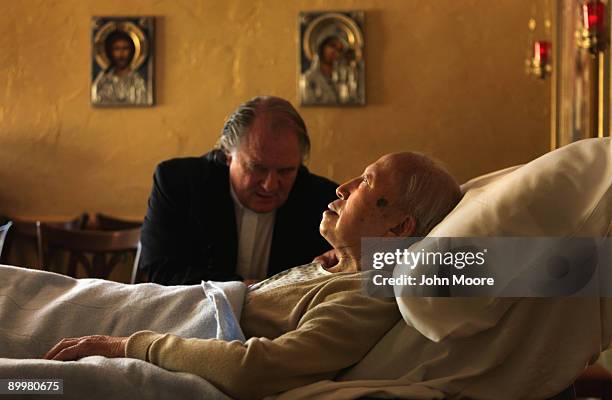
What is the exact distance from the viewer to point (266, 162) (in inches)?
111

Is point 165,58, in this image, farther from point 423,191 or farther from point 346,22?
point 423,191

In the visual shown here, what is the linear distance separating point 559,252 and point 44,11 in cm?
479

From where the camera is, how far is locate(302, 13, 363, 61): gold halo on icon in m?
5.44

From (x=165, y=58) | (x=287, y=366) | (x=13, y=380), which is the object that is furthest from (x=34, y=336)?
(x=165, y=58)

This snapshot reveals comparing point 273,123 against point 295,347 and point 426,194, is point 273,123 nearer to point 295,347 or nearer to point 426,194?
point 426,194

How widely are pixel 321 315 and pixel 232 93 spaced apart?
406 centimetres

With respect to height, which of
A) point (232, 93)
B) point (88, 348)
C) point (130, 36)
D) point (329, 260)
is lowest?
point (88, 348)

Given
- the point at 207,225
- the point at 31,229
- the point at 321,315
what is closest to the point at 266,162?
the point at 207,225

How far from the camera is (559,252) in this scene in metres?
1.44

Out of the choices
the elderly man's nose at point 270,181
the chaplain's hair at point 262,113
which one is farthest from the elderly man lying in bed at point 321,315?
the chaplain's hair at point 262,113

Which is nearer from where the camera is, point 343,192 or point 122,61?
point 343,192

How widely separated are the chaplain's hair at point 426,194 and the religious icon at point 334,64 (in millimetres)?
3696

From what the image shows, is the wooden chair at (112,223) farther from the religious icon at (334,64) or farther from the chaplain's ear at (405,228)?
the chaplain's ear at (405,228)

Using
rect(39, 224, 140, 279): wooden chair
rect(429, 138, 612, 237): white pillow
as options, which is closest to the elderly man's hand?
rect(429, 138, 612, 237): white pillow
